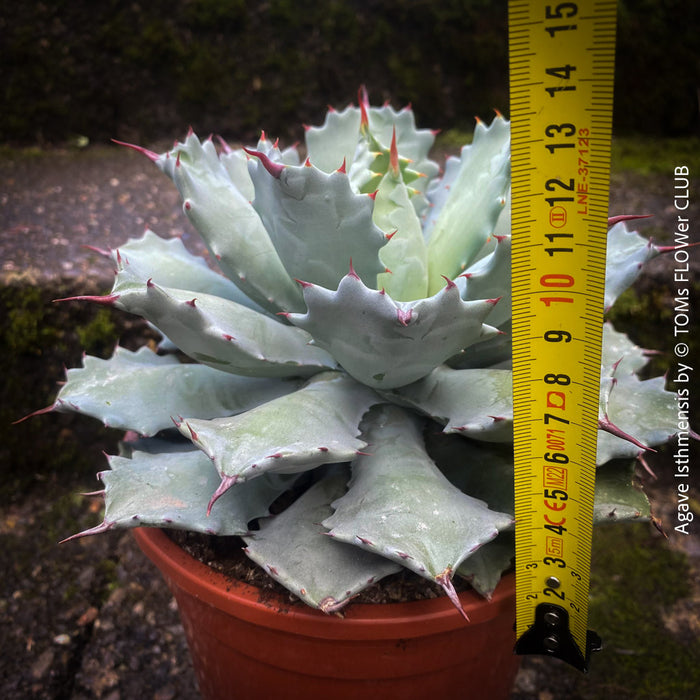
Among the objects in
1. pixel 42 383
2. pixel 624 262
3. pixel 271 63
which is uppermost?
pixel 271 63

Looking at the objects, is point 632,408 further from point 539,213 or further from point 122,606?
point 122,606

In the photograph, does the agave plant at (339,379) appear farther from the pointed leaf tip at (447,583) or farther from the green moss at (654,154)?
the green moss at (654,154)

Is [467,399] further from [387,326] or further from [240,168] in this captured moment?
→ [240,168]

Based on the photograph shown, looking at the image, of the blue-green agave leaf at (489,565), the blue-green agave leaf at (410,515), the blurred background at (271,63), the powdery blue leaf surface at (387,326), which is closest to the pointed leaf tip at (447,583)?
the blue-green agave leaf at (410,515)

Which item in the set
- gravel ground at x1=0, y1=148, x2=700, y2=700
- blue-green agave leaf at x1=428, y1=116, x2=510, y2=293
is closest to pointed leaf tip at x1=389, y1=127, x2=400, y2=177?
blue-green agave leaf at x1=428, y1=116, x2=510, y2=293

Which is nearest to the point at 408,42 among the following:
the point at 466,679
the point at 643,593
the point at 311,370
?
the point at 311,370

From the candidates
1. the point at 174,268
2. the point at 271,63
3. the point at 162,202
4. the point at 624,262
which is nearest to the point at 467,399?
the point at 624,262
